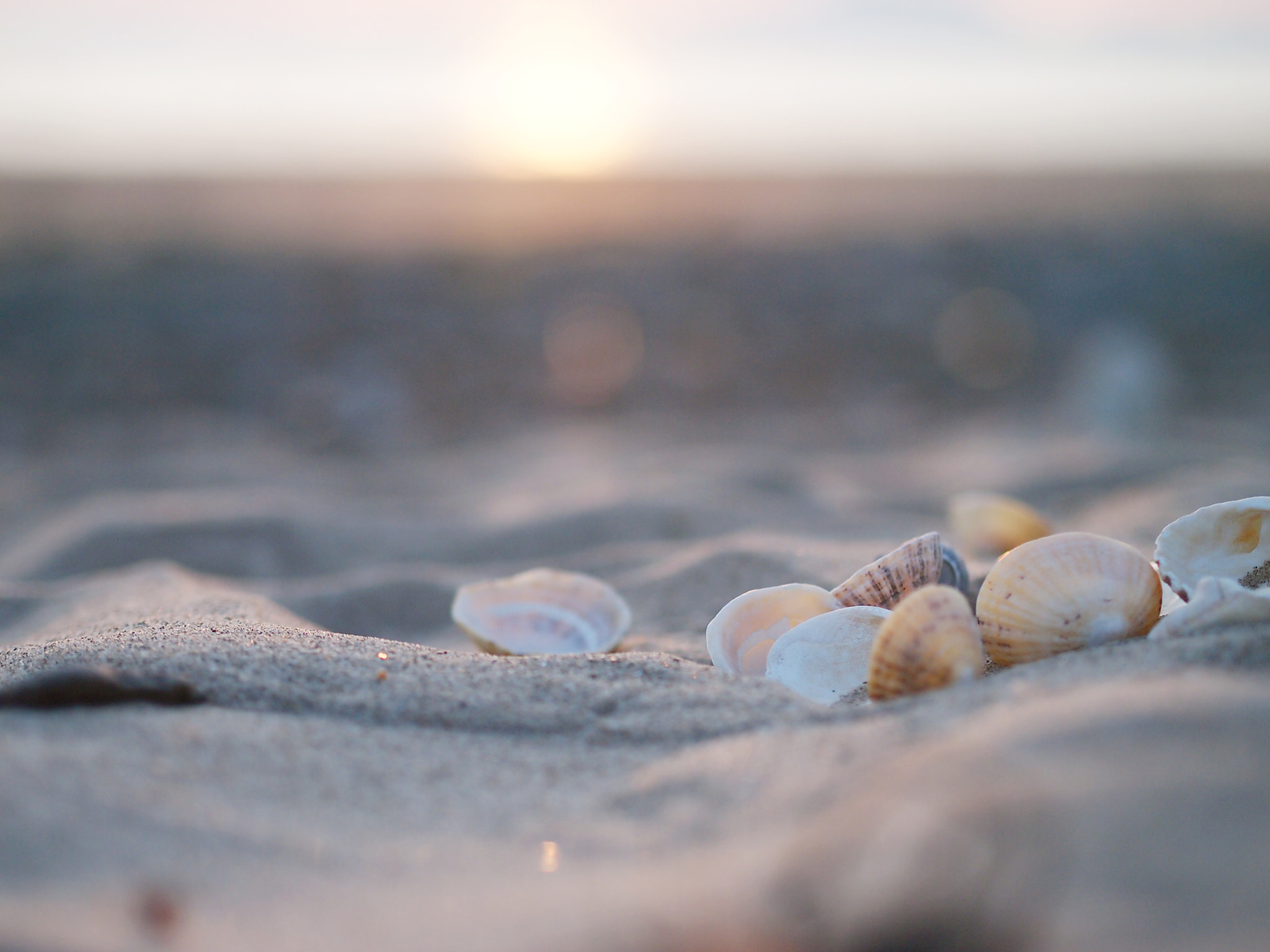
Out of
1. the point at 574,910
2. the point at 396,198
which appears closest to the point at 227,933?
the point at 574,910

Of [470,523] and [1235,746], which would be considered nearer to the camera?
[1235,746]

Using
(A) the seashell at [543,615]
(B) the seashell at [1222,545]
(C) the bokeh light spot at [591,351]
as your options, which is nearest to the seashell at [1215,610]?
(B) the seashell at [1222,545]

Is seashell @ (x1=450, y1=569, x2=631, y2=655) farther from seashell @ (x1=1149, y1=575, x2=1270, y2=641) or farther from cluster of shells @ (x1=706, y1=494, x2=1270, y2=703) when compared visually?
seashell @ (x1=1149, y1=575, x2=1270, y2=641)

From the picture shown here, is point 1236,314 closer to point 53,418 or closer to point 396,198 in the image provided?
point 53,418

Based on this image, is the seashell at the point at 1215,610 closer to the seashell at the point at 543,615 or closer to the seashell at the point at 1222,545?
the seashell at the point at 1222,545

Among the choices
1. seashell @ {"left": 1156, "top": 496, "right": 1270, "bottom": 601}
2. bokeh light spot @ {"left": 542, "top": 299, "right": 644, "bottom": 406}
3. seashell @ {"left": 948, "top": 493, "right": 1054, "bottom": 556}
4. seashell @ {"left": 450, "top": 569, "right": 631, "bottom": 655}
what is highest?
bokeh light spot @ {"left": 542, "top": 299, "right": 644, "bottom": 406}

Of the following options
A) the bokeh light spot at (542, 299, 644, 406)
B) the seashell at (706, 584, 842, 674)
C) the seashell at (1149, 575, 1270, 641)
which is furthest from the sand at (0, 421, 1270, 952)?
the bokeh light spot at (542, 299, 644, 406)

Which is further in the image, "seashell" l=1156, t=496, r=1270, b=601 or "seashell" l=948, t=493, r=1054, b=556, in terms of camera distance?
"seashell" l=948, t=493, r=1054, b=556
